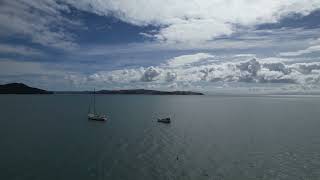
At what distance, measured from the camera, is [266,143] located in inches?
2992

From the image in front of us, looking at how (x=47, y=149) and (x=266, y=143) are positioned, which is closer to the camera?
(x=47, y=149)

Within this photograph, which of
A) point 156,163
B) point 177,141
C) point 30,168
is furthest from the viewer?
point 177,141

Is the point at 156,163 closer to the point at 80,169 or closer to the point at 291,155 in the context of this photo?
the point at 80,169

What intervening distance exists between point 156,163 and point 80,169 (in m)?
13.4

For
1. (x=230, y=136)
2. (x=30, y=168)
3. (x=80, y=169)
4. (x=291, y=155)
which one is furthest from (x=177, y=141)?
(x=30, y=168)

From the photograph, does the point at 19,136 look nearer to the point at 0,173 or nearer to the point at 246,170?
the point at 0,173

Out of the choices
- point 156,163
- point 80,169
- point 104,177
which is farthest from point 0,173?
point 156,163

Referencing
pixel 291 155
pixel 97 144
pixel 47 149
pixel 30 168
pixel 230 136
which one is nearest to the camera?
pixel 30 168

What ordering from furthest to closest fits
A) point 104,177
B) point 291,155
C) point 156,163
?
point 291,155 < point 156,163 < point 104,177

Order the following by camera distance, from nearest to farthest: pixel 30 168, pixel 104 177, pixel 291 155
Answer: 1. pixel 104 177
2. pixel 30 168
3. pixel 291 155

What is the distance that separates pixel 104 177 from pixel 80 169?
6.12 m

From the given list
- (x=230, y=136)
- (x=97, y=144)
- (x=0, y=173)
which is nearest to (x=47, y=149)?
(x=97, y=144)

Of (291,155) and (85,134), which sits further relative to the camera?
(85,134)

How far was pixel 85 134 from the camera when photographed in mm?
91062
